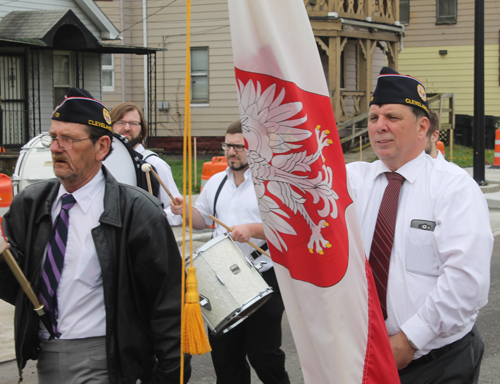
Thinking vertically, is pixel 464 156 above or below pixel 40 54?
below

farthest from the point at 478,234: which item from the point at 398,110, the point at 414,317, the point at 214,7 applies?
the point at 214,7

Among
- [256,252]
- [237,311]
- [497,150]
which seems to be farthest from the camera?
[497,150]

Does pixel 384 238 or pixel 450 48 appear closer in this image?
pixel 384 238

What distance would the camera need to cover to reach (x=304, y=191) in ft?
7.00

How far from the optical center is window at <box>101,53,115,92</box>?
2327cm

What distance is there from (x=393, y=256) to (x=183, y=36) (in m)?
20.9

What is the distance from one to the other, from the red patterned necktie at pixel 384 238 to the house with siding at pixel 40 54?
15520 millimetres

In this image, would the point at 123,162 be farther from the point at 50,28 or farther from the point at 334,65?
the point at 334,65

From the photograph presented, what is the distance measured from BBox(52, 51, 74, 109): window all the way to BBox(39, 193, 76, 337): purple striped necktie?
1777 centimetres

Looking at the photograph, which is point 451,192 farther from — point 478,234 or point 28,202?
point 28,202

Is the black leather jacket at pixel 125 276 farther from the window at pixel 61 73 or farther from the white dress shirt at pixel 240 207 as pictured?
the window at pixel 61 73

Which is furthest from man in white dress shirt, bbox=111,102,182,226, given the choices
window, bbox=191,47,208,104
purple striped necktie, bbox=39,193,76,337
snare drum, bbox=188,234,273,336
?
window, bbox=191,47,208,104

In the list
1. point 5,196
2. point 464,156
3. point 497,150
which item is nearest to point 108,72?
point 464,156

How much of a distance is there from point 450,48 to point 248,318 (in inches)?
1024
